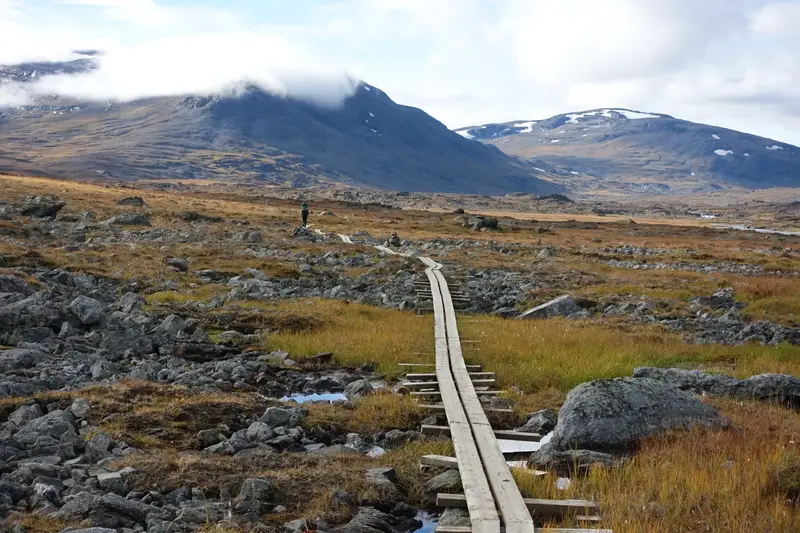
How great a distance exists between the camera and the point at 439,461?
966 centimetres

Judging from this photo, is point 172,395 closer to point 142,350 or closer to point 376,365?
point 142,350

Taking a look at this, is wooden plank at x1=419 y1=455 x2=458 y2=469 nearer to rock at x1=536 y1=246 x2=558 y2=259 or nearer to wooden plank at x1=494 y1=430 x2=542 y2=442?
wooden plank at x1=494 y1=430 x2=542 y2=442

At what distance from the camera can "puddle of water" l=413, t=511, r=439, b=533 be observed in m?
8.55

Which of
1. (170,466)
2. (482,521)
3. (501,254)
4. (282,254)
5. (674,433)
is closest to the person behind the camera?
(482,521)

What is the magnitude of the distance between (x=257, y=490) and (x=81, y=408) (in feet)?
13.1

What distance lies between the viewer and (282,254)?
1606 inches

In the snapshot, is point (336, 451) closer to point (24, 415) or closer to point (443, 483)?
point (443, 483)

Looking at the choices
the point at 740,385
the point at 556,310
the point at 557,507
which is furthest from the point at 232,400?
the point at 556,310

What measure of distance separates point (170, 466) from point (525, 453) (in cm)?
479

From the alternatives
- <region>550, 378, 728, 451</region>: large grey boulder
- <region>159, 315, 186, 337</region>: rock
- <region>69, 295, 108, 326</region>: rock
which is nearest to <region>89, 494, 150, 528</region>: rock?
<region>550, 378, 728, 451</region>: large grey boulder

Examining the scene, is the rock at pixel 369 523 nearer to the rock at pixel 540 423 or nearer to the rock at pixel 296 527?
the rock at pixel 296 527

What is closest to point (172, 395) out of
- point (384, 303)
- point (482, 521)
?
point (482, 521)

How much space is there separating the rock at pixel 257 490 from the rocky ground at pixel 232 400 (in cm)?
2

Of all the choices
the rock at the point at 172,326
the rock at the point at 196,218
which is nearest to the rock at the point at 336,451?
the rock at the point at 172,326
